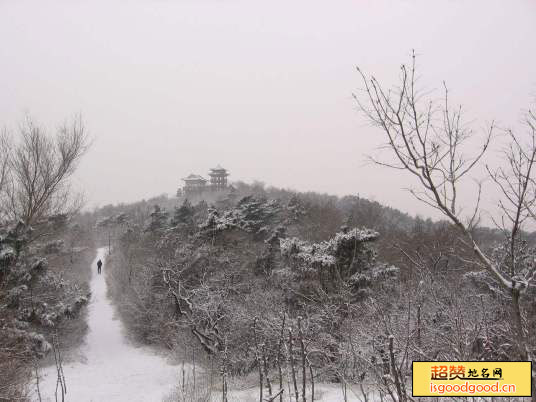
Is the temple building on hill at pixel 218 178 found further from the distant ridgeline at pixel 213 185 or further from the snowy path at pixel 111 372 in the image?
the snowy path at pixel 111 372

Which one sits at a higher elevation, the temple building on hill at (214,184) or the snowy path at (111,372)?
the temple building on hill at (214,184)

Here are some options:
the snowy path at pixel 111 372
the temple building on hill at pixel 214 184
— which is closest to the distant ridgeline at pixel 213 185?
the temple building on hill at pixel 214 184

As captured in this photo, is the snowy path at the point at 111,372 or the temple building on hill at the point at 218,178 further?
the temple building on hill at the point at 218,178

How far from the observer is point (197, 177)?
217ft

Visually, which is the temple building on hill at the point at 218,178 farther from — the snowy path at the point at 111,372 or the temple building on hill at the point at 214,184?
the snowy path at the point at 111,372

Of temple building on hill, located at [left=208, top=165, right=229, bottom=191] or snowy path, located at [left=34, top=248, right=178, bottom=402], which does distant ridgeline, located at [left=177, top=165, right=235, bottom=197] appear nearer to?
temple building on hill, located at [left=208, top=165, right=229, bottom=191]

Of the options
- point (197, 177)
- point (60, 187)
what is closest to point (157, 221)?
point (60, 187)

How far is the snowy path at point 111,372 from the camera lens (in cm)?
1244

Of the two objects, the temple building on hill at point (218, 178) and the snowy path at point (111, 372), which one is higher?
the temple building on hill at point (218, 178)

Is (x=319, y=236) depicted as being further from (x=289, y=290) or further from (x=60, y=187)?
(x=60, y=187)

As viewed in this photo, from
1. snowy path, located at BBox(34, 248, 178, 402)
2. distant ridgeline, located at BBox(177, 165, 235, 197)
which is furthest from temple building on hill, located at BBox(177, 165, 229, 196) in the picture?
snowy path, located at BBox(34, 248, 178, 402)

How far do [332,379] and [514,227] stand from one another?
11.5m

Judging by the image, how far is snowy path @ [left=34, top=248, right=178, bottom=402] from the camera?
12438mm

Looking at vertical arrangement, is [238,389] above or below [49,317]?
below
